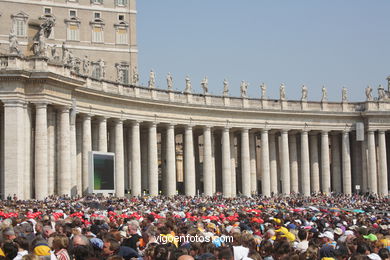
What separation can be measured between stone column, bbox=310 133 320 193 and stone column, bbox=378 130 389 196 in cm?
994

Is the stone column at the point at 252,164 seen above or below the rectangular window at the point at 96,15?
below

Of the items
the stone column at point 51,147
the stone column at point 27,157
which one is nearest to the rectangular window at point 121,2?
the stone column at point 51,147

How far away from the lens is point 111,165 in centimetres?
7700

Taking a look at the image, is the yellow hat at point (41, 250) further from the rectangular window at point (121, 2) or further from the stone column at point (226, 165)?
the rectangular window at point (121, 2)

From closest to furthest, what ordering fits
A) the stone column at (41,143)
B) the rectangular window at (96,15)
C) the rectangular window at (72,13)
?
the stone column at (41,143) < the rectangular window at (72,13) < the rectangular window at (96,15)

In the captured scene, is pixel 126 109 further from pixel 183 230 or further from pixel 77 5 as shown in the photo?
pixel 183 230

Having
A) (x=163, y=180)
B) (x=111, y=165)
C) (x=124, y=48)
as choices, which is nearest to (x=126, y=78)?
(x=124, y=48)

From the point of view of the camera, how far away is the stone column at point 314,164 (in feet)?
362

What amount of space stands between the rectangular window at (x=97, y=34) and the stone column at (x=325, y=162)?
4012 centimetres

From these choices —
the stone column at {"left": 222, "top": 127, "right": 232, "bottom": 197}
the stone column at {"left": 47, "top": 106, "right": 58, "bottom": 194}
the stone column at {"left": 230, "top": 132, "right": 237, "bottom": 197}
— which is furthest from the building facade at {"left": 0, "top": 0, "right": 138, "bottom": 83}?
the stone column at {"left": 47, "top": 106, "right": 58, "bottom": 194}

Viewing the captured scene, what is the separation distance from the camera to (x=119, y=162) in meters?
85.8

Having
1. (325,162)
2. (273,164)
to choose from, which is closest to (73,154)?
(273,164)

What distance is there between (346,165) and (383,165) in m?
5.77

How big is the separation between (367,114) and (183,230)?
89.7 metres
